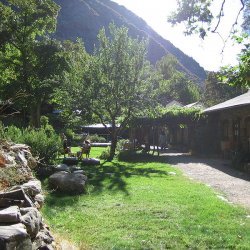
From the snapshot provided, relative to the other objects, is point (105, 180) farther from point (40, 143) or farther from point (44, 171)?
point (40, 143)

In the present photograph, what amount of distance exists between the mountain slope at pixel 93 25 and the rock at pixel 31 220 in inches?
4436

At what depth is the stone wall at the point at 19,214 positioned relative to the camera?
13.1ft

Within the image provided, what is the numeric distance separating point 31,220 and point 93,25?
137 m

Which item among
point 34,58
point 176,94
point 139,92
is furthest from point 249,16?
point 176,94

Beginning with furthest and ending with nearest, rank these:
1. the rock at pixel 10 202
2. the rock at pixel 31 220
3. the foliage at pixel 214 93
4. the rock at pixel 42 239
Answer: the foliage at pixel 214 93, the rock at pixel 42 239, the rock at pixel 10 202, the rock at pixel 31 220

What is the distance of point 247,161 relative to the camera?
17828mm

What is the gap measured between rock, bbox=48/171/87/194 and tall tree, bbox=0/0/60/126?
44.8 feet

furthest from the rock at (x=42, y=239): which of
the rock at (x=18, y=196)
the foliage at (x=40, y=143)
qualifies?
the foliage at (x=40, y=143)

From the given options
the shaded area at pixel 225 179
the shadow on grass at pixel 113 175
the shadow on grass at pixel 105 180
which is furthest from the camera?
the shadow on grass at pixel 113 175

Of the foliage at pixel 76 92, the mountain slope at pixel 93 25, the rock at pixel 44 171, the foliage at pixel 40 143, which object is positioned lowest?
the rock at pixel 44 171

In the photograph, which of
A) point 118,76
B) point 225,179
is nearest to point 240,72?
point 225,179

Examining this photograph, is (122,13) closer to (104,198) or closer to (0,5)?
(0,5)

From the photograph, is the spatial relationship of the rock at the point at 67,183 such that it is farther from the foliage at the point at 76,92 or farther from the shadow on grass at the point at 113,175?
the foliage at the point at 76,92

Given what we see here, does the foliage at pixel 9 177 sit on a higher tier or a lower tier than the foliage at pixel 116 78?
lower
